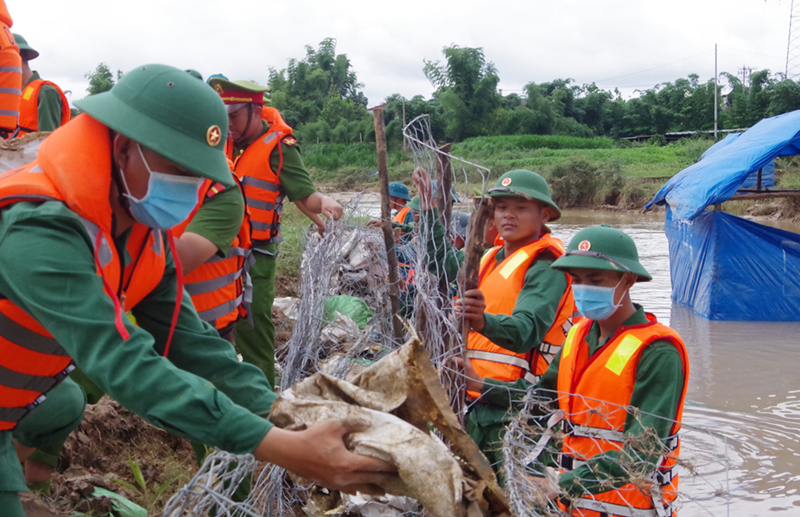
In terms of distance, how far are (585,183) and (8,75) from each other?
73.6ft

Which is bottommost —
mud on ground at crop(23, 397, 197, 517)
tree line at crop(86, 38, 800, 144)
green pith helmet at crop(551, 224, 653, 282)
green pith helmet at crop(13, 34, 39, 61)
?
mud on ground at crop(23, 397, 197, 517)

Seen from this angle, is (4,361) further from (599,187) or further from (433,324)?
(599,187)

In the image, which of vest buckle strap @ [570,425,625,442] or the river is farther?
the river

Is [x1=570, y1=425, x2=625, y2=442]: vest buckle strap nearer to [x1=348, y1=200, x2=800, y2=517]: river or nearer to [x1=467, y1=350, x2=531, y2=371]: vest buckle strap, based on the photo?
[x1=348, y1=200, x2=800, y2=517]: river

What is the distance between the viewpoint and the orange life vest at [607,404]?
2.20 meters

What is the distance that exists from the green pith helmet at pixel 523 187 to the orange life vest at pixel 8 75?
2798 mm

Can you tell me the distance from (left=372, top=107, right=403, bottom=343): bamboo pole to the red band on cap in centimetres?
111

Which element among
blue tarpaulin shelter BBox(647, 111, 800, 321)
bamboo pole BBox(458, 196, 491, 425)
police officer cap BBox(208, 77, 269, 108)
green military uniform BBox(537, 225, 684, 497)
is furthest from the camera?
blue tarpaulin shelter BBox(647, 111, 800, 321)

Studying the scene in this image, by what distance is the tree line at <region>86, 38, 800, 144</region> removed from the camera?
137ft

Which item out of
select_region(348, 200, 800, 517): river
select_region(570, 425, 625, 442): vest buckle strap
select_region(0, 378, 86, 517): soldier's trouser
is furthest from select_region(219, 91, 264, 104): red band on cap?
select_region(570, 425, 625, 442): vest buckle strap

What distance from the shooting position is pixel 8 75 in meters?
3.79

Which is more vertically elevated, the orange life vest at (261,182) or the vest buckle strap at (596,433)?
the orange life vest at (261,182)

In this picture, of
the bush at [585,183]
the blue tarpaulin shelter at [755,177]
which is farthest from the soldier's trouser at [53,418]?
the bush at [585,183]

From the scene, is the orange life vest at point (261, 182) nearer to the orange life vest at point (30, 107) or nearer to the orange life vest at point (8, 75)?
the orange life vest at point (8, 75)
